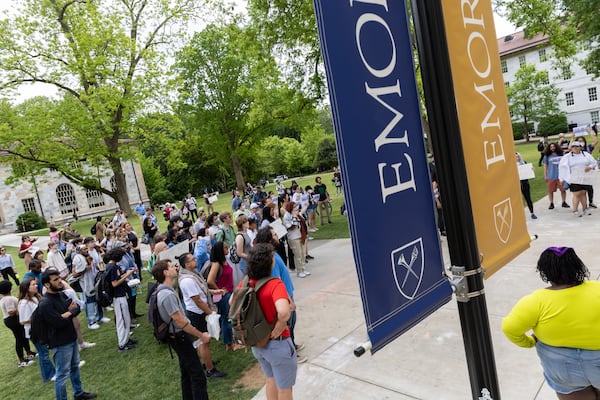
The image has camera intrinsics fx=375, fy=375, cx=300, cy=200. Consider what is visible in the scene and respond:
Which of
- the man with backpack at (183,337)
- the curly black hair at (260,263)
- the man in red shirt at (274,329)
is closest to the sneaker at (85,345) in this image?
the man with backpack at (183,337)

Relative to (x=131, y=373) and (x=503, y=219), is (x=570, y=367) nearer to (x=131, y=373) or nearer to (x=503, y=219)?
(x=503, y=219)

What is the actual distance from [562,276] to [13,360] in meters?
9.46

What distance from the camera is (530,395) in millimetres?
3660

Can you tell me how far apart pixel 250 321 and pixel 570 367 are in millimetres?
2438

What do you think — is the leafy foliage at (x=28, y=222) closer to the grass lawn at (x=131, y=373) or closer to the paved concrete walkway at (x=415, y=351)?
the grass lawn at (x=131, y=373)

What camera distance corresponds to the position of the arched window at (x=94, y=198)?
48.5 meters

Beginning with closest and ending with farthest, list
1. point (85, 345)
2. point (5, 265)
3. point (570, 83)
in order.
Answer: point (85, 345), point (5, 265), point (570, 83)

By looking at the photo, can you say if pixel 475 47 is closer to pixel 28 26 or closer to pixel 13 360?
pixel 13 360

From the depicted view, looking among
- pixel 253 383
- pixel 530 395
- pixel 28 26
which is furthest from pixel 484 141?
pixel 28 26

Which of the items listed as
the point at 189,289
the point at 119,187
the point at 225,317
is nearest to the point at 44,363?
the point at 225,317

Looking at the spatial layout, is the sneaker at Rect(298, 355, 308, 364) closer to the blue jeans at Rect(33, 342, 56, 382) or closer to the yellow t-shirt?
the yellow t-shirt

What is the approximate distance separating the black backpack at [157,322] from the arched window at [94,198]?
50.6m

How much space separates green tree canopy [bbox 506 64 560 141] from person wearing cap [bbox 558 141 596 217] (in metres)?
41.7

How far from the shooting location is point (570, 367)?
8.19 feet
